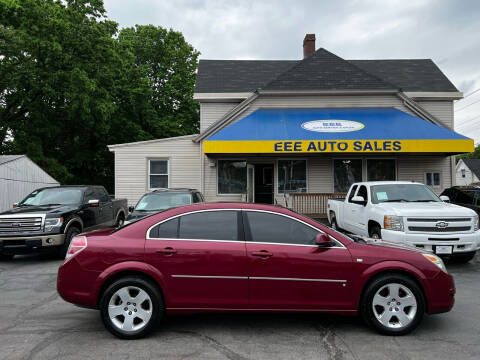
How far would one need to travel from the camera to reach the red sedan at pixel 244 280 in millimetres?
3971

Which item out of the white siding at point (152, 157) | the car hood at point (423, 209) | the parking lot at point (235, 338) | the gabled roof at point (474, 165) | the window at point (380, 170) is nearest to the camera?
Result: the parking lot at point (235, 338)

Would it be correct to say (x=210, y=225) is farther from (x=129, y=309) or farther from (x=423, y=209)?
(x=423, y=209)

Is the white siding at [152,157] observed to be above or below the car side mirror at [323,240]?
above

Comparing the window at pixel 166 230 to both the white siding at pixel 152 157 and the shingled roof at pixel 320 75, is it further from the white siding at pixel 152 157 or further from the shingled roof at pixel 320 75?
the shingled roof at pixel 320 75

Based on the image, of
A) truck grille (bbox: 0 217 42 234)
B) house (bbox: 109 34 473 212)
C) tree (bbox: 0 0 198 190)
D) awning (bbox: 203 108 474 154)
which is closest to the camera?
truck grille (bbox: 0 217 42 234)

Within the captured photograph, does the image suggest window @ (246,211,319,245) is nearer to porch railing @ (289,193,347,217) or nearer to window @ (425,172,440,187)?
porch railing @ (289,193,347,217)

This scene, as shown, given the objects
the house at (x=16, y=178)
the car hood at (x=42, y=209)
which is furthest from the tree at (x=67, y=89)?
the car hood at (x=42, y=209)

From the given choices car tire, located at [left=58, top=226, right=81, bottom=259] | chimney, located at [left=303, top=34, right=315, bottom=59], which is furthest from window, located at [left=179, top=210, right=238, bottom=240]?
chimney, located at [left=303, top=34, right=315, bottom=59]

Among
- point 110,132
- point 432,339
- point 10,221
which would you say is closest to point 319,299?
point 432,339

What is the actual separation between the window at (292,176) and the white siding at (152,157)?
3731mm

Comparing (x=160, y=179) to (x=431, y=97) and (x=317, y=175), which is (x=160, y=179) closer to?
(x=317, y=175)

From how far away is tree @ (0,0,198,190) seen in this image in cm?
2175

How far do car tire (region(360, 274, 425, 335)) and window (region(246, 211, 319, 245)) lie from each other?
0.91 metres

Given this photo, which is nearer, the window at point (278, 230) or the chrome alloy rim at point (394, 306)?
the chrome alloy rim at point (394, 306)
